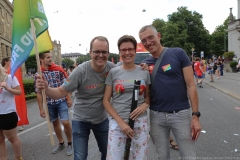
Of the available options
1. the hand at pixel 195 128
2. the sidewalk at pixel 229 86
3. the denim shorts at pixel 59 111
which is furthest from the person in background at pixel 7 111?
the sidewalk at pixel 229 86

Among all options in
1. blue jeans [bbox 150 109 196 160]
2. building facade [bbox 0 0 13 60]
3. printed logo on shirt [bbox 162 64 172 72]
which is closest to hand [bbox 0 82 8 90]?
blue jeans [bbox 150 109 196 160]

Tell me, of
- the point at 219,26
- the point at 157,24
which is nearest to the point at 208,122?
the point at 157,24

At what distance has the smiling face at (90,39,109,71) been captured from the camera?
2438 mm

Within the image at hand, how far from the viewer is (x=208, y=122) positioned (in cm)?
561

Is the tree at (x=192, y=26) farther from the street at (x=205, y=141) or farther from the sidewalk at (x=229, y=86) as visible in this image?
the street at (x=205, y=141)

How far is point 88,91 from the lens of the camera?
8.49 ft

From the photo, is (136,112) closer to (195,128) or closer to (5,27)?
(195,128)

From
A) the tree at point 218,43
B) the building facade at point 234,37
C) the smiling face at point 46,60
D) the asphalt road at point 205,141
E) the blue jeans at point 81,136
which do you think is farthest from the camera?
the tree at point 218,43

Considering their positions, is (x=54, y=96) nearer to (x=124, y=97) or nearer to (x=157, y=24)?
(x=124, y=97)

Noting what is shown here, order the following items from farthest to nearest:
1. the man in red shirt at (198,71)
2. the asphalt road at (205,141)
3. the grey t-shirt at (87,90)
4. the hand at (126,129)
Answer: the man in red shirt at (198,71)
the asphalt road at (205,141)
the grey t-shirt at (87,90)
the hand at (126,129)

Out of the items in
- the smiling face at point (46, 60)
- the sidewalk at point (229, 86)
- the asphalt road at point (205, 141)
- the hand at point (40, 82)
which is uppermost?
the smiling face at point (46, 60)

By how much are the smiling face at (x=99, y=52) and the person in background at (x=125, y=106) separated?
0.63 ft

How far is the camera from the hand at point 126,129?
87.5 inches

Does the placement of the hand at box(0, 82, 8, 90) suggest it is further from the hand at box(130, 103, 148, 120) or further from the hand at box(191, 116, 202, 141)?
the hand at box(191, 116, 202, 141)
